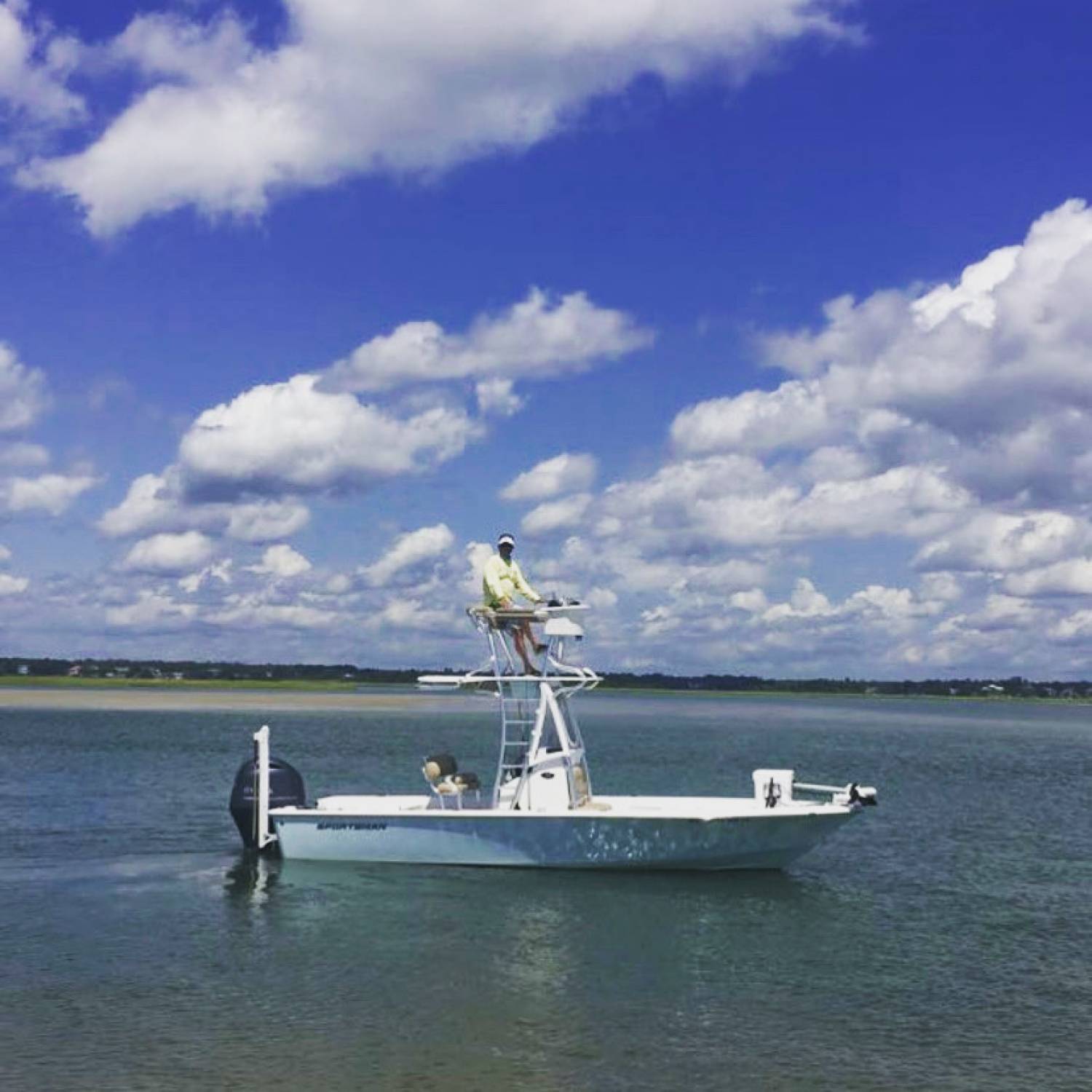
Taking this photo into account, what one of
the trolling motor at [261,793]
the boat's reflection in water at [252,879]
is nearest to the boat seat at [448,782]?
the trolling motor at [261,793]

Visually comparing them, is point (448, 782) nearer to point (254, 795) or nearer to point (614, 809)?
point (614, 809)

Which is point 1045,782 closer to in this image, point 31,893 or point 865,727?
point 31,893

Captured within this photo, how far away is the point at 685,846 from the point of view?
28.0m

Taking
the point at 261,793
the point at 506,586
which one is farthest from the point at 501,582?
the point at 261,793

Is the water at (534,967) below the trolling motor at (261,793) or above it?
below

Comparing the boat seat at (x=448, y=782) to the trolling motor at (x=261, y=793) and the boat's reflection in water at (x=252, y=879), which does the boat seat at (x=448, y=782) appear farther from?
the boat's reflection in water at (x=252, y=879)

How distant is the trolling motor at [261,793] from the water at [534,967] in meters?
0.84

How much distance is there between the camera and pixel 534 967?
21.2 meters

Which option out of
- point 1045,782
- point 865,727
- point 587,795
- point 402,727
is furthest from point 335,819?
point 865,727

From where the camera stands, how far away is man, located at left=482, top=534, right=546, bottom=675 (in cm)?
2934

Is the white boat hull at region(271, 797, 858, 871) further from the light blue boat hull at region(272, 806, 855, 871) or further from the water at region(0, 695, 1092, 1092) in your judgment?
the water at region(0, 695, 1092, 1092)

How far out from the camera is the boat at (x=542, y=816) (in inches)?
1097

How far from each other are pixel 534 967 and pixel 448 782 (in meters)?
8.51

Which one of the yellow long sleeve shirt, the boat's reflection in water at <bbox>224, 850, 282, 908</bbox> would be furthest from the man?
the boat's reflection in water at <bbox>224, 850, 282, 908</bbox>
